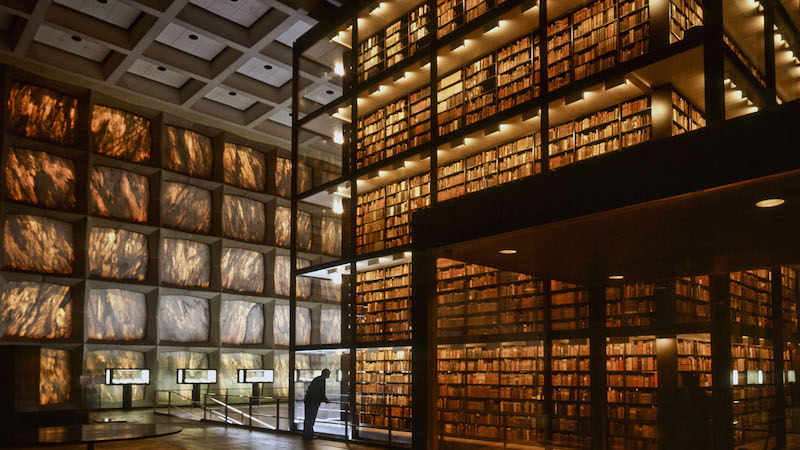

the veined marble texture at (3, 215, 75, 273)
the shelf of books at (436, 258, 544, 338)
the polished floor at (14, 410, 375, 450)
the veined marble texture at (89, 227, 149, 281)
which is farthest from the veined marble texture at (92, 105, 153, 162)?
the shelf of books at (436, 258, 544, 338)

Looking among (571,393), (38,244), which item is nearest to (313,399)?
(571,393)

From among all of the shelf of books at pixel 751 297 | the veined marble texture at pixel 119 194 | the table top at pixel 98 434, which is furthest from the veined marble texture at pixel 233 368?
the shelf of books at pixel 751 297

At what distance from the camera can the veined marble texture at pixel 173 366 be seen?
18.9 metres

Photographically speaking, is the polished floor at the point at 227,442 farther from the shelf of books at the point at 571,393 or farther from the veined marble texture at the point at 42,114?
the veined marble texture at the point at 42,114

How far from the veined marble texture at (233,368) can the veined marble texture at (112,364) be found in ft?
7.60

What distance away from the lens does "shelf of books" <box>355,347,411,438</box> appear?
34.8 ft

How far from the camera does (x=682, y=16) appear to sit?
7.71 meters

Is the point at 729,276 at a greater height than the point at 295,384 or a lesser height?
greater

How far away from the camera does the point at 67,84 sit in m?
17.5

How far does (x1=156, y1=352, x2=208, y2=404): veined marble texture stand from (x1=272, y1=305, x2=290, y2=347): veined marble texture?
2.51 meters

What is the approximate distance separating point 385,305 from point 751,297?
741 centimetres

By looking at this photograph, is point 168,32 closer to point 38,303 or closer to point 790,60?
point 38,303

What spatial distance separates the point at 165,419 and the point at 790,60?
509 inches

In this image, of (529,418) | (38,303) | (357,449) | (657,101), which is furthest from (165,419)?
(657,101)
